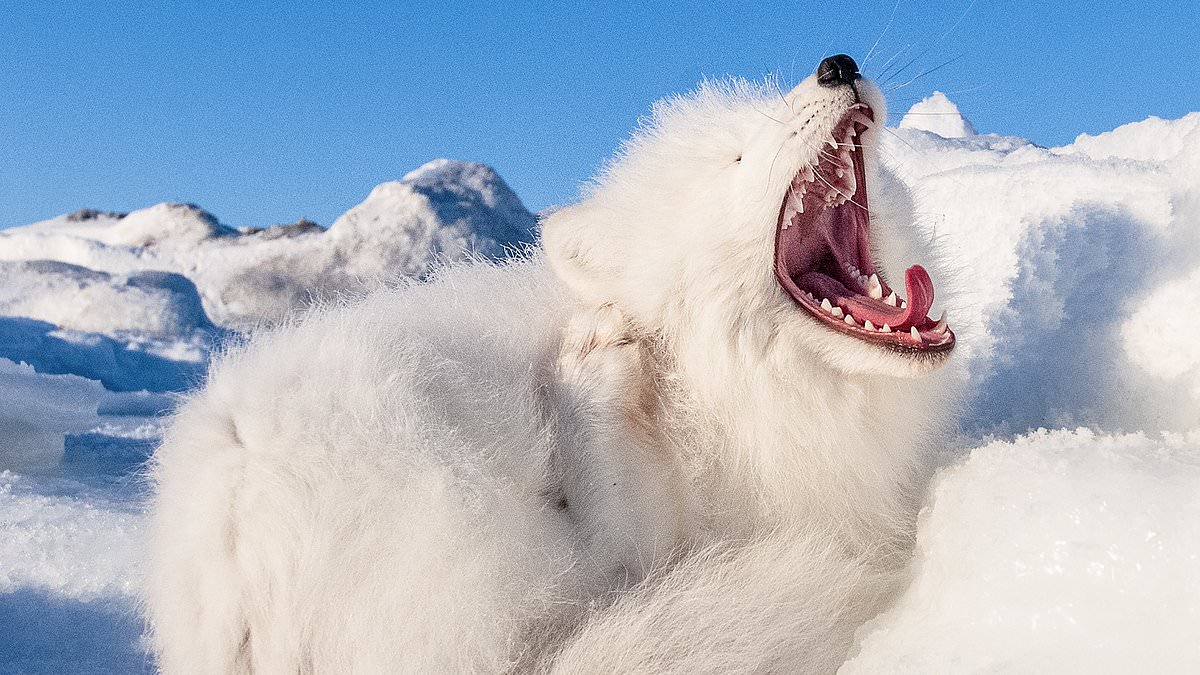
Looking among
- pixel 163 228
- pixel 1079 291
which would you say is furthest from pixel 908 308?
pixel 163 228

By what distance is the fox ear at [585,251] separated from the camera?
1.76 metres

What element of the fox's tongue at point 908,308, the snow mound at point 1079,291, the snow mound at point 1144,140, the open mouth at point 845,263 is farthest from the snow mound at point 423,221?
the fox's tongue at point 908,308

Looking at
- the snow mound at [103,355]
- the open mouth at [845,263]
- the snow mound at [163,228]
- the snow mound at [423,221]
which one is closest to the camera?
the open mouth at [845,263]

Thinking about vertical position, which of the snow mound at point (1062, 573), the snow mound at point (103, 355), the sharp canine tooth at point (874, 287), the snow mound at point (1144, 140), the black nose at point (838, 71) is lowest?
the snow mound at point (1062, 573)

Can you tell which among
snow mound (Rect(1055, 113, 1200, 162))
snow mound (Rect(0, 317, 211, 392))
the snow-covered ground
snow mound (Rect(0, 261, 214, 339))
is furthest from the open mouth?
snow mound (Rect(0, 261, 214, 339))

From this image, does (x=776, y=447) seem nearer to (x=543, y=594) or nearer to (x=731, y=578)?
(x=731, y=578)

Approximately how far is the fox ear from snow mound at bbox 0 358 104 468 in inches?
120

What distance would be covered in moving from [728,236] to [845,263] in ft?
0.92

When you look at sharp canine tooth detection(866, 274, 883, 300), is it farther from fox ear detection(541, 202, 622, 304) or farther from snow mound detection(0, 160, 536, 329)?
snow mound detection(0, 160, 536, 329)

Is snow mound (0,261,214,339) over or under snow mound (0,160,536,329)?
under

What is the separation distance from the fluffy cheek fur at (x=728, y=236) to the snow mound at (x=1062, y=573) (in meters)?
0.28

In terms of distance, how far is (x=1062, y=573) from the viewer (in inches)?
47.9

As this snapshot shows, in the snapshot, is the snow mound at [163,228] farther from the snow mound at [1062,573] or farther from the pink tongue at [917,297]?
the snow mound at [1062,573]

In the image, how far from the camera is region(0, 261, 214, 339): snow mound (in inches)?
252
